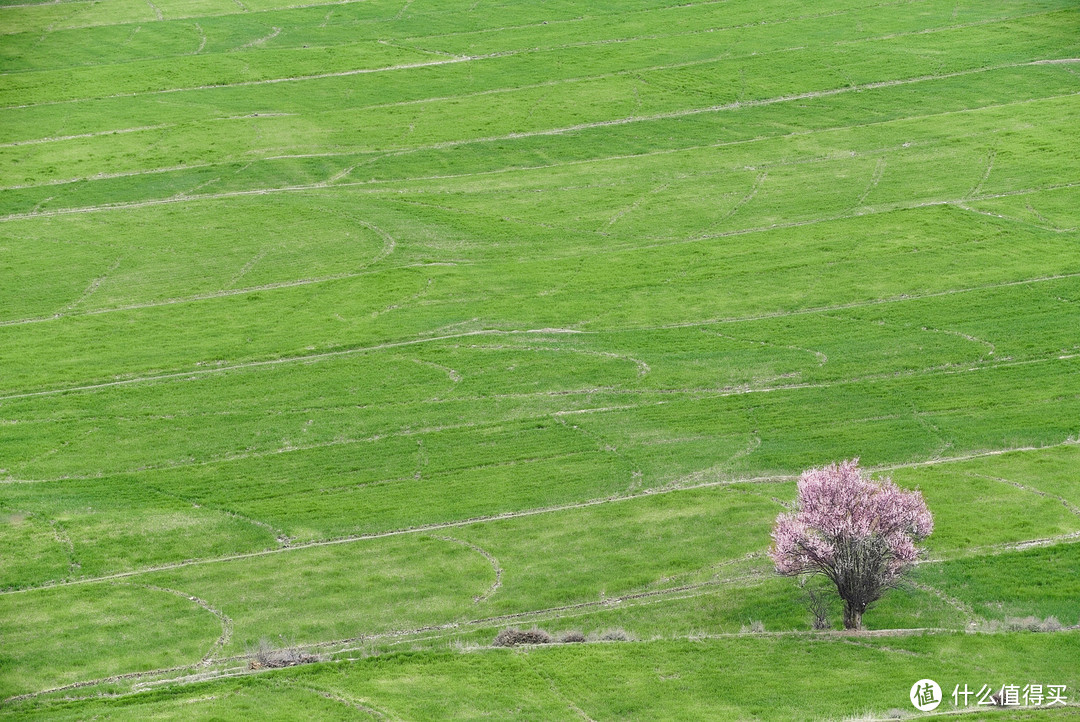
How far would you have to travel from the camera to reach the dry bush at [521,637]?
188ft

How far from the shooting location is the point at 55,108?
126500 mm

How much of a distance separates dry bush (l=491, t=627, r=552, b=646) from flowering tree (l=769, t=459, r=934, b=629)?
427 inches

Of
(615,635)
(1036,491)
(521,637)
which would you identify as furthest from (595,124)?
(521,637)

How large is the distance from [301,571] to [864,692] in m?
27.3

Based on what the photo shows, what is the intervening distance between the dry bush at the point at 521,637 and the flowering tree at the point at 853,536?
10834 mm

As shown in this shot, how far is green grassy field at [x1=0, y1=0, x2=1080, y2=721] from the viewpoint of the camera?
57844 mm

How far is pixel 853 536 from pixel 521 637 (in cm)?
1463

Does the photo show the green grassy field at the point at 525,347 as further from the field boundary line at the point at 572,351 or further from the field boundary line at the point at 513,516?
the field boundary line at the point at 572,351

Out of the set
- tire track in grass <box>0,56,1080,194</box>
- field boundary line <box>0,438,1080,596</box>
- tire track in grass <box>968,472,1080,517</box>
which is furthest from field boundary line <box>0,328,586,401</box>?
tire track in grass <box>968,472,1080,517</box>

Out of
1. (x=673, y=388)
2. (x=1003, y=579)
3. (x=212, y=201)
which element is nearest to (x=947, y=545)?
(x=1003, y=579)

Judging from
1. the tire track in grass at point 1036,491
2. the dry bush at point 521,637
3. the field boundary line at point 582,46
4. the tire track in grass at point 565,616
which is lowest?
the tire track in grass at point 1036,491

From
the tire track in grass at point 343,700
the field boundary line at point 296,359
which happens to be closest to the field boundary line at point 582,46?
A: the field boundary line at point 296,359

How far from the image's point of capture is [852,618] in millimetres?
58031

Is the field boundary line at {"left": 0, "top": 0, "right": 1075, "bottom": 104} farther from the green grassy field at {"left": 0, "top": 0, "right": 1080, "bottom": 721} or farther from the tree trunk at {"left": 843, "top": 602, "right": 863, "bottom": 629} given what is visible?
the tree trunk at {"left": 843, "top": 602, "right": 863, "bottom": 629}
